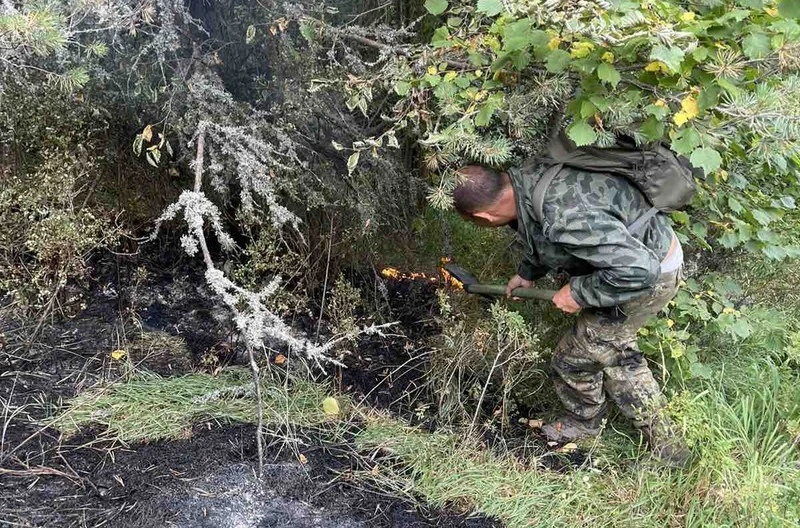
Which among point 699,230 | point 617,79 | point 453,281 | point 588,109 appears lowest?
point 453,281

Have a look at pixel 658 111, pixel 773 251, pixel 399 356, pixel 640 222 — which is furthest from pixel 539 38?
pixel 399 356

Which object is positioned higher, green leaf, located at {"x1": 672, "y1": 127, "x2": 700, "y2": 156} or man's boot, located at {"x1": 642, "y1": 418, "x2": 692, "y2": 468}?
green leaf, located at {"x1": 672, "y1": 127, "x2": 700, "y2": 156}

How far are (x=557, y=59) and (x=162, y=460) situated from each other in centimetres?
211

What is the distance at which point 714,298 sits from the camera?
2.88 m

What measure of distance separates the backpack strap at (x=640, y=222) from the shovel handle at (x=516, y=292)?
46 cm

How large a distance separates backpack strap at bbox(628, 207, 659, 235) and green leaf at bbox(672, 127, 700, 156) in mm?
591

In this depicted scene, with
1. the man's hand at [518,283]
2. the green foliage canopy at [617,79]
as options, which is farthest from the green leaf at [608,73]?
the man's hand at [518,283]

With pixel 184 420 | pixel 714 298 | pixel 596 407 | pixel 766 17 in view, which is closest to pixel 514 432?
pixel 596 407

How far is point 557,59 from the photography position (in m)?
1.85

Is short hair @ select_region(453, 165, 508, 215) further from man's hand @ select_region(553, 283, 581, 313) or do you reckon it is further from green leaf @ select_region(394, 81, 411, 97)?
man's hand @ select_region(553, 283, 581, 313)

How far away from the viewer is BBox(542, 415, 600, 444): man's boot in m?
2.82

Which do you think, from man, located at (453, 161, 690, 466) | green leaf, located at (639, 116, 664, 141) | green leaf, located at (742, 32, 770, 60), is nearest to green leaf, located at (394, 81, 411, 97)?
man, located at (453, 161, 690, 466)

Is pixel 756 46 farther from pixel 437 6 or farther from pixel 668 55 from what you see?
pixel 437 6

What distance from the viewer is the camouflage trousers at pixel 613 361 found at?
253cm
